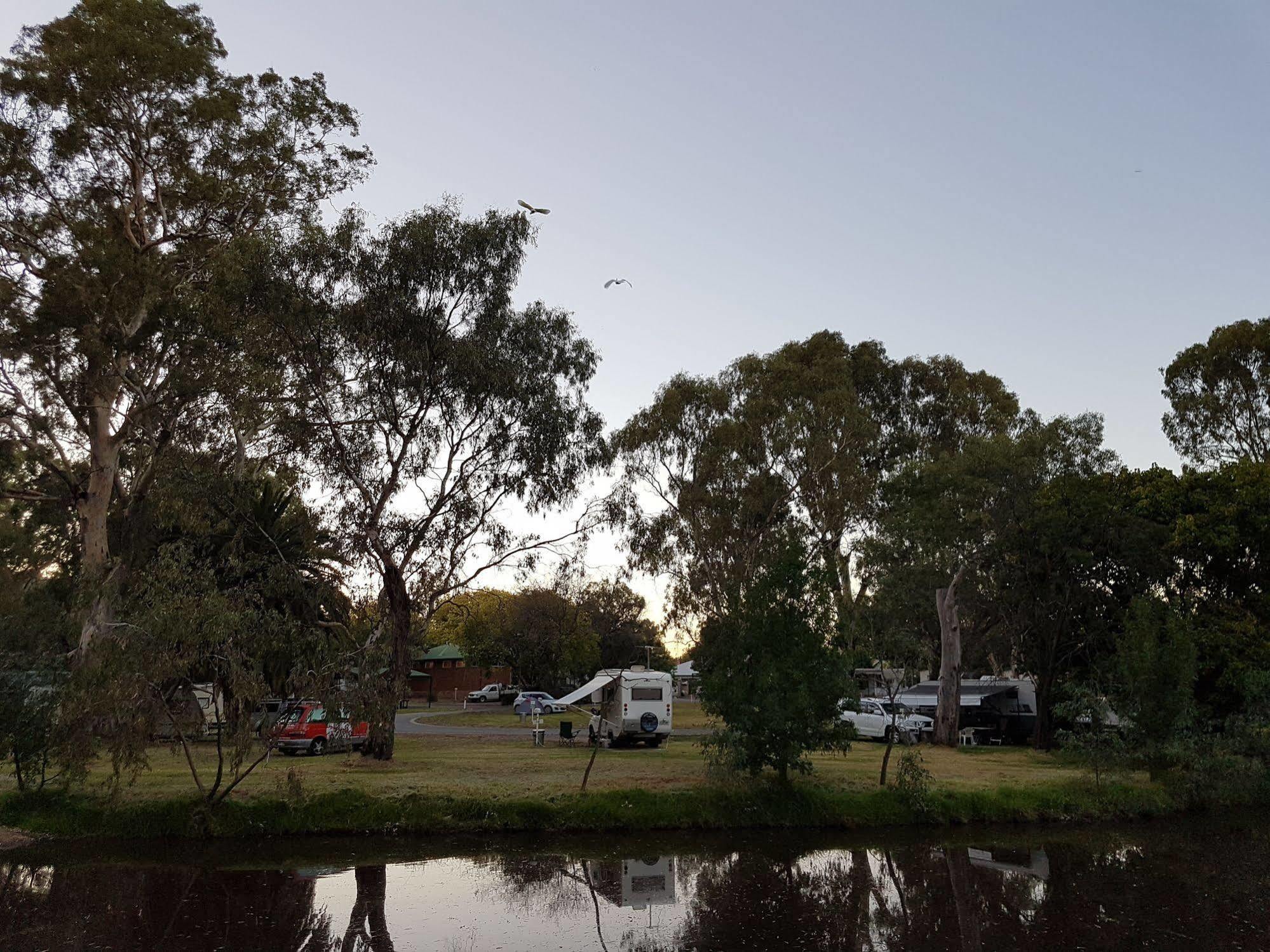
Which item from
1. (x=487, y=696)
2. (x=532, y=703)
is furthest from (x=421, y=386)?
(x=487, y=696)

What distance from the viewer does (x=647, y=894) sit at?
13281 millimetres

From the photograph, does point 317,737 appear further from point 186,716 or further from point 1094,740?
point 1094,740

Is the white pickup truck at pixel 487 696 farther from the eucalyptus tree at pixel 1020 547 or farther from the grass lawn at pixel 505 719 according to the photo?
the eucalyptus tree at pixel 1020 547

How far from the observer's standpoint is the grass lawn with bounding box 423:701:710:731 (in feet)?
135

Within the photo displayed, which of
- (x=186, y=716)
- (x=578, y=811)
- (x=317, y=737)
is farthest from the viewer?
(x=317, y=737)

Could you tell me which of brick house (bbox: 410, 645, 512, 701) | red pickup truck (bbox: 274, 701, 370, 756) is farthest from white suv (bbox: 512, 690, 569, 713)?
brick house (bbox: 410, 645, 512, 701)

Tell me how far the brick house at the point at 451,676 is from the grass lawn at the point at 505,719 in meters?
11.8

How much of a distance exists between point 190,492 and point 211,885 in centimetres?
1313

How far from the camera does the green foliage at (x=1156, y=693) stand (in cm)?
2144

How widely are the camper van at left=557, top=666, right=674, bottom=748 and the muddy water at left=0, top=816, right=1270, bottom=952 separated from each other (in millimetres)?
11050

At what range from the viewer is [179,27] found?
28578 mm

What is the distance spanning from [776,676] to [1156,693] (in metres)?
9.66

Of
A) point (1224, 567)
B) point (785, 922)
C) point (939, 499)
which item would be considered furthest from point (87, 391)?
point (1224, 567)

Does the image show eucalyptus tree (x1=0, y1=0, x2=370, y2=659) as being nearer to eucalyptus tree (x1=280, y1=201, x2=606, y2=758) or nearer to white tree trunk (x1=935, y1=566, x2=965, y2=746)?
eucalyptus tree (x1=280, y1=201, x2=606, y2=758)
